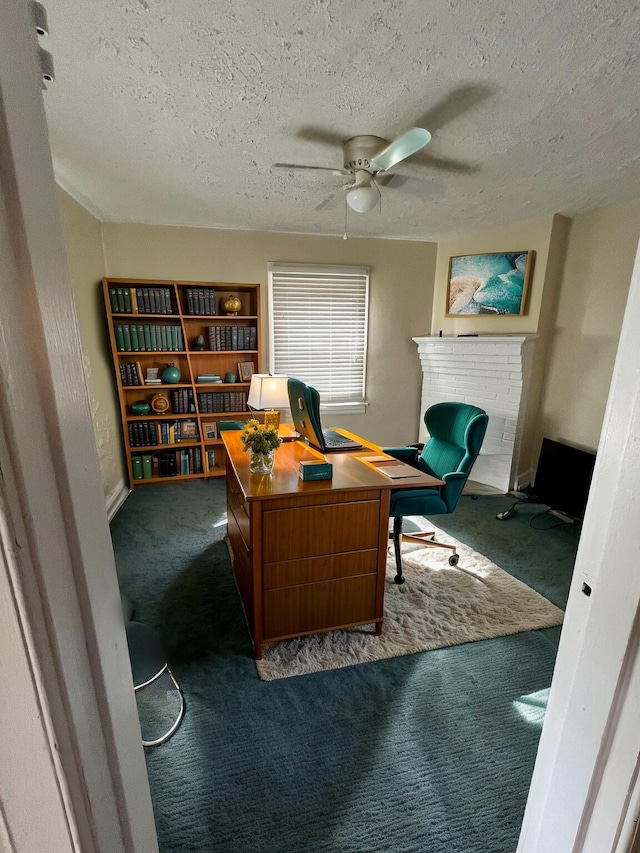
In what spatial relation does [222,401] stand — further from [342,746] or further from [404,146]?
[342,746]

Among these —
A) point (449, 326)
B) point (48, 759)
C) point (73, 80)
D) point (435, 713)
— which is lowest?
point (435, 713)

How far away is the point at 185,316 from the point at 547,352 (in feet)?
11.5

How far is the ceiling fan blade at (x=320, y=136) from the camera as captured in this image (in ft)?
6.59

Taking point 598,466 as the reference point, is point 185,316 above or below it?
above

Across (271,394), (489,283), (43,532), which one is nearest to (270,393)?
(271,394)

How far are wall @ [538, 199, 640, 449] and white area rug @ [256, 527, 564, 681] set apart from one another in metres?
1.76

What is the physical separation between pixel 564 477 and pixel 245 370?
123 inches

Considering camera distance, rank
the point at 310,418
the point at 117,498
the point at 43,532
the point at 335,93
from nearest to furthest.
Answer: the point at 43,532
the point at 335,93
the point at 310,418
the point at 117,498

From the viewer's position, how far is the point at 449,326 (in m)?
4.28

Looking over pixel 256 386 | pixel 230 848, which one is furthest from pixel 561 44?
pixel 230 848

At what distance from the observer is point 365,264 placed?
4.25 metres

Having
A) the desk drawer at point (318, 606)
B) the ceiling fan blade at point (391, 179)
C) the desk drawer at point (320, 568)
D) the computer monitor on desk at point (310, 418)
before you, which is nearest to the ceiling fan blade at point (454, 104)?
the ceiling fan blade at point (391, 179)

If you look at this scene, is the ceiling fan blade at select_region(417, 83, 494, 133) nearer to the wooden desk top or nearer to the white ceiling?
the white ceiling

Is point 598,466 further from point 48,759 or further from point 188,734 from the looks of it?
point 188,734
